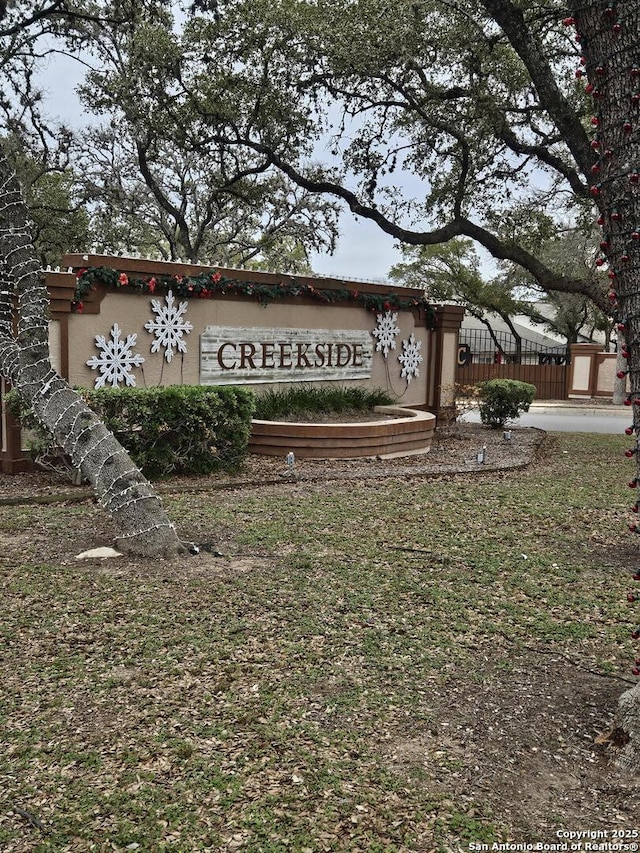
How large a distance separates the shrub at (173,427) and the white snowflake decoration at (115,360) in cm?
134

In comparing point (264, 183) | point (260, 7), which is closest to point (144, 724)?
point (260, 7)

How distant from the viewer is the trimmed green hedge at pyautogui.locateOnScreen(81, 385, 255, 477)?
796cm

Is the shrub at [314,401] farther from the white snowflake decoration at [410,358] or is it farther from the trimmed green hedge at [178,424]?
the trimmed green hedge at [178,424]

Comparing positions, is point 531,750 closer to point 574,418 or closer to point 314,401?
point 314,401

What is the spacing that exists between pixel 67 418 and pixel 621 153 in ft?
13.8

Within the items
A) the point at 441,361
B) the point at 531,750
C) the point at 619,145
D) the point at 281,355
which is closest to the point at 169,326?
the point at 281,355

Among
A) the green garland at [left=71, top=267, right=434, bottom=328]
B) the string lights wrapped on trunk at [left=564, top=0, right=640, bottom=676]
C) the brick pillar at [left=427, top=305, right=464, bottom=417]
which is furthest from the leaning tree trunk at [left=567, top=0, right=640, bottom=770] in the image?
the brick pillar at [left=427, top=305, right=464, bottom=417]

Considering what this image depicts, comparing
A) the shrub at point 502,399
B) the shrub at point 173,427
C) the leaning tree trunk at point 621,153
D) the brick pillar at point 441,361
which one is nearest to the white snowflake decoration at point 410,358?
the brick pillar at point 441,361

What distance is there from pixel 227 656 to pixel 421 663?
97cm

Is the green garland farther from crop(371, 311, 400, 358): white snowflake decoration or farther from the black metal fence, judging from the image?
the black metal fence

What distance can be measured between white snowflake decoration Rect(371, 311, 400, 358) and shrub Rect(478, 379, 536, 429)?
7.34 ft

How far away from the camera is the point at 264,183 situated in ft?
61.7

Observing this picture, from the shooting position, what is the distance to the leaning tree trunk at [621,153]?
2.73 metres

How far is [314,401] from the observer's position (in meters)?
11.9
